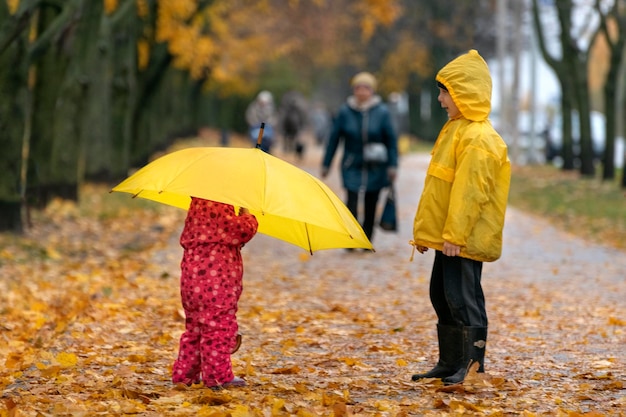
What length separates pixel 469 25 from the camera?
59.0 metres

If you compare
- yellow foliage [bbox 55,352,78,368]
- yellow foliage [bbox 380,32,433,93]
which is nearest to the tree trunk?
yellow foliage [bbox 55,352,78,368]

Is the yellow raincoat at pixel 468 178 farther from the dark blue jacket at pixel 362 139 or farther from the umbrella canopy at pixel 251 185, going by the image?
the dark blue jacket at pixel 362 139

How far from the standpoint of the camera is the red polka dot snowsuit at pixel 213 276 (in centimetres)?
654

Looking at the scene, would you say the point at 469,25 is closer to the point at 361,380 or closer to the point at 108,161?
the point at 108,161

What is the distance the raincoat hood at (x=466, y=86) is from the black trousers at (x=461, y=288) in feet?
2.59

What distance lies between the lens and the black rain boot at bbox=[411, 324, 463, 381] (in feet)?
22.8

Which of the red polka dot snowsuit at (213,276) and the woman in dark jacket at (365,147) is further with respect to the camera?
the woman in dark jacket at (365,147)

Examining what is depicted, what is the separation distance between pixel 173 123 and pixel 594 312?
34.7 metres

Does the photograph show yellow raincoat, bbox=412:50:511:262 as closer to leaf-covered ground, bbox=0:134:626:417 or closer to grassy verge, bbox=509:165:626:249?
leaf-covered ground, bbox=0:134:626:417

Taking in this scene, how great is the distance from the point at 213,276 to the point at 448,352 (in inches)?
55.7

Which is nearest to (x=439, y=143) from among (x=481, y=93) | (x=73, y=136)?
(x=481, y=93)

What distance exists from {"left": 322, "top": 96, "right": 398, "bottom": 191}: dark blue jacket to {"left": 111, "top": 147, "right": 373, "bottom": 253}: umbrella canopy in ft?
23.3

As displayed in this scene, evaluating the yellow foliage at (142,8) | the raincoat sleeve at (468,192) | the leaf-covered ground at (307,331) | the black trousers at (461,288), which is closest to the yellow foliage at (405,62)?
the yellow foliage at (142,8)

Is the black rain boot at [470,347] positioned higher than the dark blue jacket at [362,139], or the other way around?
the dark blue jacket at [362,139]
